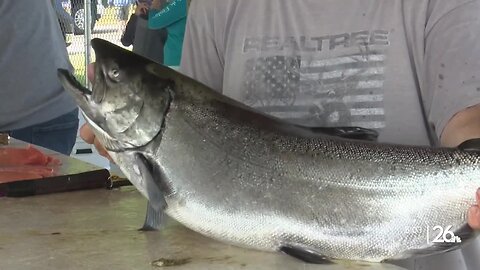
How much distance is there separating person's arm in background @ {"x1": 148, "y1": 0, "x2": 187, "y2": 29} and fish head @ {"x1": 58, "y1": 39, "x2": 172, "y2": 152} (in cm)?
228

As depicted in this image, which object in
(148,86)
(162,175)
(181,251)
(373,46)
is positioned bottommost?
(181,251)

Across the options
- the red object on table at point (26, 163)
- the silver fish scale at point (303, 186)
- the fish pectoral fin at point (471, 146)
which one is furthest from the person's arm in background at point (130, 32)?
the fish pectoral fin at point (471, 146)

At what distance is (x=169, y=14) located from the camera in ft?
11.6

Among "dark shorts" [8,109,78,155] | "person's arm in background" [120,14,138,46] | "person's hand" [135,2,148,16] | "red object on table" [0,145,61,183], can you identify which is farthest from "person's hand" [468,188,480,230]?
"person's arm in background" [120,14,138,46]

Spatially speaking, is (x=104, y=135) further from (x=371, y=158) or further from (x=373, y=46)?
(x=373, y=46)

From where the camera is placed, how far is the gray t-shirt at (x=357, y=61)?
1267mm

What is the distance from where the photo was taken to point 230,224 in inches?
44.3

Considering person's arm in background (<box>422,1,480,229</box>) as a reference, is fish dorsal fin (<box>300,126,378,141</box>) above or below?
below

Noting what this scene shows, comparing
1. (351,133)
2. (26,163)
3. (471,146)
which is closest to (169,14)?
(26,163)

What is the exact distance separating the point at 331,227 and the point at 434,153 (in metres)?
0.18

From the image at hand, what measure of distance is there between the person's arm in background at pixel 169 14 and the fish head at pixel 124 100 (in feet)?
7.49

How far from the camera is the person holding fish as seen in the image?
1255mm

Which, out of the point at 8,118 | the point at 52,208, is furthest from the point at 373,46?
the point at 8,118

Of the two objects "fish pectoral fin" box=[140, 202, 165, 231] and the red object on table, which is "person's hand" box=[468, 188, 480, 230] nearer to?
"fish pectoral fin" box=[140, 202, 165, 231]
